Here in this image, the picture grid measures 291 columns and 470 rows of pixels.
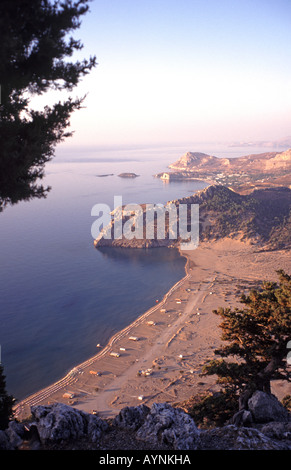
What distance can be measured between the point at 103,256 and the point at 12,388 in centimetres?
3715

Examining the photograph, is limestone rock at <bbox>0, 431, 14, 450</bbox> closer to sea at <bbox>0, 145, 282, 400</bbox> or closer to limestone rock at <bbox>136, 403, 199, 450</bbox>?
limestone rock at <bbox>136, 403, 199, 450</bbox>

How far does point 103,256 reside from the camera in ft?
202

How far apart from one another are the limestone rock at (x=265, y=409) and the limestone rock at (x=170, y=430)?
3356 mm

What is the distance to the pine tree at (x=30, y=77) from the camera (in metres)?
6.50

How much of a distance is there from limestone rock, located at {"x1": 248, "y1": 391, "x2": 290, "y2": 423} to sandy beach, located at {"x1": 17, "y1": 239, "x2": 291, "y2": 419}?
1169cm

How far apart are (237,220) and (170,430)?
64777 millimetres

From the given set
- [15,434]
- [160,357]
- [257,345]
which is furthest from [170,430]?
[160,357]

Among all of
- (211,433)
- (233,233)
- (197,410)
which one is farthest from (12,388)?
(233,233)

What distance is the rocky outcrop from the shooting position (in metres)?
7.35

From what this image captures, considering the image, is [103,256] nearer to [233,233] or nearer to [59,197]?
[233,233]

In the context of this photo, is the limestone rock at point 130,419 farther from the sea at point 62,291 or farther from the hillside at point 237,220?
the hillside at point 237,220

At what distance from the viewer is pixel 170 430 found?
771 cm

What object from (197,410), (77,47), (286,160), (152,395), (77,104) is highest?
(286,160)
